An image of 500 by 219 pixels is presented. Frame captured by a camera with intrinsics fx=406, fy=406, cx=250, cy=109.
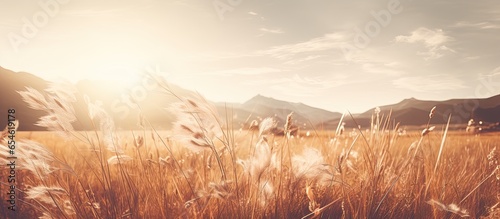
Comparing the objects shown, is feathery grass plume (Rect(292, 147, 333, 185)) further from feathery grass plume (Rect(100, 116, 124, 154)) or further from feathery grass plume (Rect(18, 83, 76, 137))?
feathery grass plume (Rect(18, 83, 76, 137))

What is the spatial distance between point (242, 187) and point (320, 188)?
0.83 m

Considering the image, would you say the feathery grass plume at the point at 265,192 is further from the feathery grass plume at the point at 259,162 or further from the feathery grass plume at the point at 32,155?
the feathery grass plume at the point at 32,155

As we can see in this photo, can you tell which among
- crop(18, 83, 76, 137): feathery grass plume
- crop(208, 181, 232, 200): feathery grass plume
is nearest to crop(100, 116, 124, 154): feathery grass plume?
crop(18, 83, 76, 137): feathery grass plume

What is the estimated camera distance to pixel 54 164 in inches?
68.6

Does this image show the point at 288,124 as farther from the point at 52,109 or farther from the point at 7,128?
the point at 7,128

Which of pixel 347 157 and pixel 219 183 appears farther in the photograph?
pixel 347 157

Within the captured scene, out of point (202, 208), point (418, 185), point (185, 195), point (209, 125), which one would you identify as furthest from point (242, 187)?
point (418, 185)

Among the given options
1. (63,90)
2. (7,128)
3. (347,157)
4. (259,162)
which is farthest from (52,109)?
(347,157)

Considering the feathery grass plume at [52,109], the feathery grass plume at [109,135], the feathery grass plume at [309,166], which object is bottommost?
the feathery grass plume at [309,166]

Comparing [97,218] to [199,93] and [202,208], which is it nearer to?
[202,208]

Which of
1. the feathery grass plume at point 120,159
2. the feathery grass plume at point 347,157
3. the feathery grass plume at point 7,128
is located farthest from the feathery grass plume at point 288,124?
the feathery grass plume at point 7,128

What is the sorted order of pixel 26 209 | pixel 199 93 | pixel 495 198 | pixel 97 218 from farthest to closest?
pixel 495 198, pixel 26 209, pixel 97 218, pixel 199 93

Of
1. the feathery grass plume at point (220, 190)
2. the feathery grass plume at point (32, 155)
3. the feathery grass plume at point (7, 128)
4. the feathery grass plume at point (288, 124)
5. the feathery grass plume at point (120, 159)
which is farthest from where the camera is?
the feathery grass plume at point (7, 128)

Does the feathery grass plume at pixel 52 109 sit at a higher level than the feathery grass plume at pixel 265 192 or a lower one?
higher
